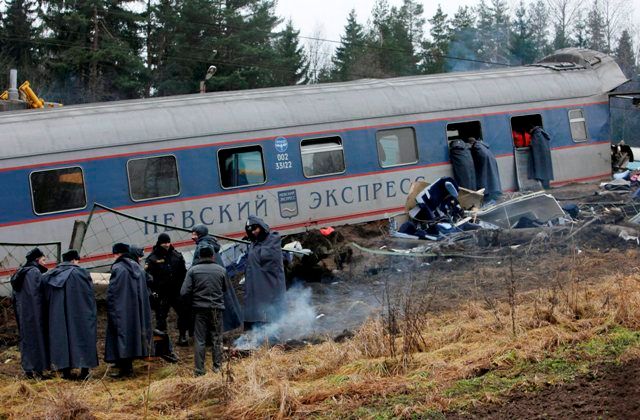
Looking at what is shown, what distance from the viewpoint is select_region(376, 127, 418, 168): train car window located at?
59.3ft

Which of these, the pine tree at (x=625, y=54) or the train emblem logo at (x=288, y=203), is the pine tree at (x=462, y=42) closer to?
the pine tree at (x=625, y=54)

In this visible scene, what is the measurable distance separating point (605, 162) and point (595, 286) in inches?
385

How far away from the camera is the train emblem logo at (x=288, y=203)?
17094 millimetres

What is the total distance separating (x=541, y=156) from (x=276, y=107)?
5834mm

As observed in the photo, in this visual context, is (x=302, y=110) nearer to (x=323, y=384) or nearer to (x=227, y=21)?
(x=323, y=384)

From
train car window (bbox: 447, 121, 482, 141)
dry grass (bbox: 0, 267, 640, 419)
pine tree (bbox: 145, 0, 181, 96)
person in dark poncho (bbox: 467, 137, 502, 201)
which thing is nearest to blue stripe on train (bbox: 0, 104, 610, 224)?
train car window (bbox: 447, 121, 482, 141)

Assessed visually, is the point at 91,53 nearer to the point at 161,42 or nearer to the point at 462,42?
the point at 161,42

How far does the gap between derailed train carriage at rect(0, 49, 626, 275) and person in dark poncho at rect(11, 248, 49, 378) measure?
4576 millimetres

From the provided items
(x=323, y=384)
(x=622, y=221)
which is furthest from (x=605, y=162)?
(x=323, y=384)

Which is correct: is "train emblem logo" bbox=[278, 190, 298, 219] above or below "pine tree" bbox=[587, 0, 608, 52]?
below

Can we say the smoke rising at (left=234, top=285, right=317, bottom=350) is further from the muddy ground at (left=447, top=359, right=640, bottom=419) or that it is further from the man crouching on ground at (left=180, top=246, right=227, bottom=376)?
the muddy ground at (left=447, top=359, right=640, bottom=419)

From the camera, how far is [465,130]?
19078mm

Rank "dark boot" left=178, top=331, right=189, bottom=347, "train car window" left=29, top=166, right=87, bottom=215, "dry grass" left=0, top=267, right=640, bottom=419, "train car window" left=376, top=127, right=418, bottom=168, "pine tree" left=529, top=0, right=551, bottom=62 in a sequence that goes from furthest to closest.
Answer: "pine tree" left=529, top=0, right=551, bottom=62 < "train car window" left=376, top=127, right=418, bottom=168 < "train car window" left=29, top=166, right=87, bottom=215 < "dark boot" left=178, top=331, right=189, bottom=347 < "dry grass" left=0, top=267, right=640, bottom=419

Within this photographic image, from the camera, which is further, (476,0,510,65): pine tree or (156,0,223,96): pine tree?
(476,0,510,65): pine tree
